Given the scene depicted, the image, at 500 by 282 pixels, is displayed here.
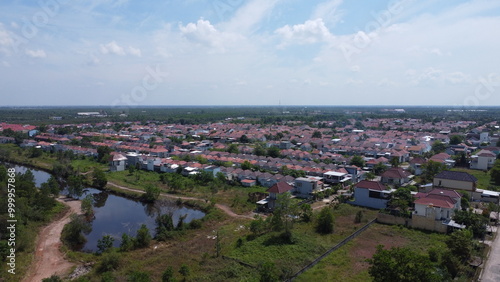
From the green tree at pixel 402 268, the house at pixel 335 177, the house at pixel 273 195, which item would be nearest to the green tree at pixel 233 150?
the house at pixel 335 177

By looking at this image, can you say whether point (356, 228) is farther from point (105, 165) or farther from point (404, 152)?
point (105, 165)

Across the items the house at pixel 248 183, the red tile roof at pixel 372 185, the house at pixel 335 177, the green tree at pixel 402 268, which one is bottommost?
the house at pixel 248 183

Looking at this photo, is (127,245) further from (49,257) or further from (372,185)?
(372,185)

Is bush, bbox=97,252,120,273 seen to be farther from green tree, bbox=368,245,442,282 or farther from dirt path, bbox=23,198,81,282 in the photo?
green tree, bbox=368,245,442,282

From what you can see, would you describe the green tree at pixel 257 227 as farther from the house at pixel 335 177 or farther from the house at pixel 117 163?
the house at pixel 117 163

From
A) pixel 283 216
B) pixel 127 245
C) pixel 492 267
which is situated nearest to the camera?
pixel 492 267

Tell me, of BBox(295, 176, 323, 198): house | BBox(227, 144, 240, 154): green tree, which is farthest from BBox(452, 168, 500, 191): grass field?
BBox(227, 144, 240, 154): green tree

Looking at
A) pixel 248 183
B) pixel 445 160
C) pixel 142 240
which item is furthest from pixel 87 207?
pixel 445 160
